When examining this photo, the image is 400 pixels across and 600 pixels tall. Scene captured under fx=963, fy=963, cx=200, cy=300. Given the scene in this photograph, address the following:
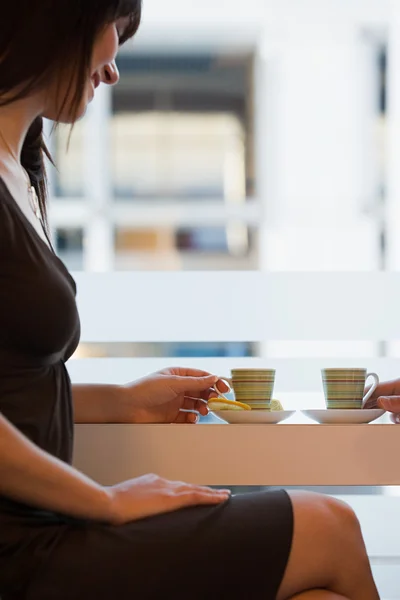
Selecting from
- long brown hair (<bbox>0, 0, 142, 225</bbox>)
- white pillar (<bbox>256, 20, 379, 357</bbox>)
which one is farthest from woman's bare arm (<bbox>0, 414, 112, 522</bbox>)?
white pillar (<bbox>256, 20, 379, 357</bbox>)

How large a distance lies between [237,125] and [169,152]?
0.88ft

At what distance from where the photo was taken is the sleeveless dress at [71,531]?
1018mm

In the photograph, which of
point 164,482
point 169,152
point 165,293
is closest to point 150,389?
point 164,482

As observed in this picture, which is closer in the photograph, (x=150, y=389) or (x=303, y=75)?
(x=150, y=389)

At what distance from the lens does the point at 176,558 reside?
102 centimetres

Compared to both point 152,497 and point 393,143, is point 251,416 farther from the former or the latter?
point 393,143

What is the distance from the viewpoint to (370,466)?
1.24m

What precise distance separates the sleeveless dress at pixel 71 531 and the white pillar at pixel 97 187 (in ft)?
7.06

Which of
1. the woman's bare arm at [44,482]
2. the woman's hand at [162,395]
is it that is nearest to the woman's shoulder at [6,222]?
the woman's bare arm at [44,482]

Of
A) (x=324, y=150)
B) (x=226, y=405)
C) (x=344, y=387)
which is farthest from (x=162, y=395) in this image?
(x=324, y=150)

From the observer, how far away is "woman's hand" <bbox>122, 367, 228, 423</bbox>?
1.37m

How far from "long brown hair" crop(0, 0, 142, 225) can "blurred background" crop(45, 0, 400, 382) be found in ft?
5.56

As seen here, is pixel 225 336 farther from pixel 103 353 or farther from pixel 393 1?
pixel 393 1

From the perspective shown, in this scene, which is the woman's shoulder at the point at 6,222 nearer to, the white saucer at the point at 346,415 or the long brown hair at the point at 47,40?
the long brown hair at the point at 47,40
